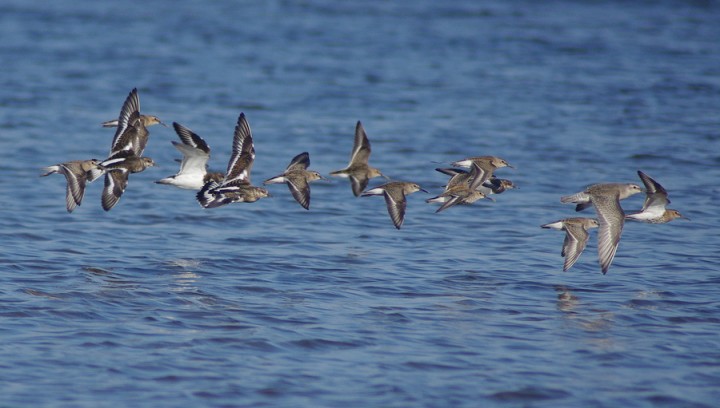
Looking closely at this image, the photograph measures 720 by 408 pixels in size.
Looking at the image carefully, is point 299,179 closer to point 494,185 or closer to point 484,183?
point 484,183

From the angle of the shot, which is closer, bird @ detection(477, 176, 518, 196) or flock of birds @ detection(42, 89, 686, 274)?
flock of birds @ detection(42, 89, 686, 274)

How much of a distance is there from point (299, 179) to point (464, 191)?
199cm

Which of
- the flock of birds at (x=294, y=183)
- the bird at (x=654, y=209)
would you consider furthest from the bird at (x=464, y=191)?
the bird at (x=654, y=209)

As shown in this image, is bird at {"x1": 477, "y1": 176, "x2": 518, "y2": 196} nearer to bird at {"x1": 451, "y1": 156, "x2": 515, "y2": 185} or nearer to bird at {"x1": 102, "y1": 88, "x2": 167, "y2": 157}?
bird at {"x1": 451, "y1": 156, "x2": 515, "y2": 185}

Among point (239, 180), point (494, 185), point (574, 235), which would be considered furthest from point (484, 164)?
point (239, 180)

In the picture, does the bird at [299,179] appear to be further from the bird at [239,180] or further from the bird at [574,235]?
the bird at [574,235]

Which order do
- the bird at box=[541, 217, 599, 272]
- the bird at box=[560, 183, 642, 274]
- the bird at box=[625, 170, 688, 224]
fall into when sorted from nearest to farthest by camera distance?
1. the bird at box=[560, 183, 642, 274]
2. the bird at box=[541, 217, 599, 272]
3. the bird at box=[625, 170, 688, 224]

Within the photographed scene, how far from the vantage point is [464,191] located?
41.3 ft

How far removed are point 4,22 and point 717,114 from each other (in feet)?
80.1

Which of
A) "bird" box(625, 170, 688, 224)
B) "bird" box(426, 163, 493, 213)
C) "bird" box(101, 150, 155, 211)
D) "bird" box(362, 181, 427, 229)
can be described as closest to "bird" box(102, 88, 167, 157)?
"bird" box(101, 150, 155, 211)

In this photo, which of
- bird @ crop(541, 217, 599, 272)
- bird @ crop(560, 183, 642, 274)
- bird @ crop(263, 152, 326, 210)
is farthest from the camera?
bird @ crop(541, 217, 599, 272)

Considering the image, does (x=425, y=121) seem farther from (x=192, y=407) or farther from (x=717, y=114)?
(x=192, y=407)

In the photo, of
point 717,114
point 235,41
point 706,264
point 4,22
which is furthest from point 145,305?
point 4,22

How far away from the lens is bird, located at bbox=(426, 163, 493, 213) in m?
12.3
